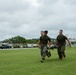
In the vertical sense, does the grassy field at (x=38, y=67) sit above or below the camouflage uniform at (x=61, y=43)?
below

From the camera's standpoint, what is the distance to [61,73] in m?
12.7

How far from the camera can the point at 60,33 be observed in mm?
20672

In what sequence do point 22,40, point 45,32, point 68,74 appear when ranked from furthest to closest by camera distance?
point 22,40, point 45,32, point 68,74

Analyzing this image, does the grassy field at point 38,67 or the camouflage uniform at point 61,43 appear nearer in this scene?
the grassy field at point 38,67

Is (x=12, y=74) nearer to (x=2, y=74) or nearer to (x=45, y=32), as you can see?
(x=2, y=74)

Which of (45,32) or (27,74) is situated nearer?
(27,74)

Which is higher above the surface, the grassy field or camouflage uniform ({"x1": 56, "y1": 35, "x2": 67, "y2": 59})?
camouflage uniform ({"x1": 56, "y1": 35, "x2": 67, "y2": 59})

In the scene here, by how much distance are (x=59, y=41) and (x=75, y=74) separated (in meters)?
8.44

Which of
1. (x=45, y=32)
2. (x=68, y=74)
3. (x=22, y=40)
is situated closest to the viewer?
(x=68, y=74)

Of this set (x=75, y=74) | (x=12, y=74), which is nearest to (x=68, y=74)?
(x=75, y=74)

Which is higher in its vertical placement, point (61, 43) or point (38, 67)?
point (61, 43)

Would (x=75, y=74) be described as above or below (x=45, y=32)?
below

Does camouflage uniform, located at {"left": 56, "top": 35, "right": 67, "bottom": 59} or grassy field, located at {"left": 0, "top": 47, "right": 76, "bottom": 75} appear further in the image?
camouflage uniform, located at {"left": 56, "top": 35, "right": 67, "bottom": 59}

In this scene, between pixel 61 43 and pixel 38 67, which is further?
pixel 61 43
